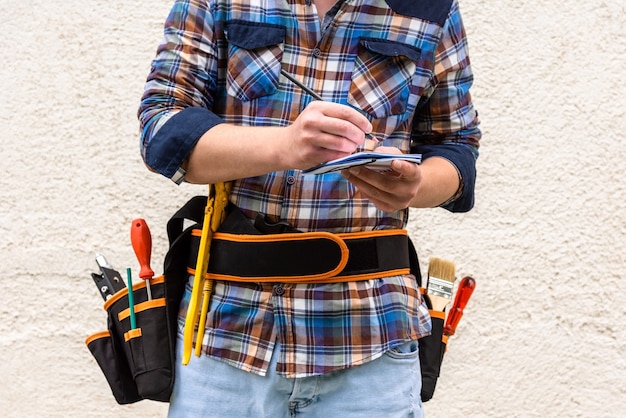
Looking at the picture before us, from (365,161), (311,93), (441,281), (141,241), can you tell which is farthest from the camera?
(441,281)

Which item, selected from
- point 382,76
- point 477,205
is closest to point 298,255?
point 382,76

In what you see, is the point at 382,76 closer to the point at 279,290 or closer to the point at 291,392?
the point at 279,290

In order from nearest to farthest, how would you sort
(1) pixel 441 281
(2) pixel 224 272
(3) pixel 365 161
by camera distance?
1. (3) pixel 365 161
2. (2) pixel 224 272
3. (1) pixel 441 281

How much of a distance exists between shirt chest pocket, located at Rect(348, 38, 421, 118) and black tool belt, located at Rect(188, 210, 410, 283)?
20cm

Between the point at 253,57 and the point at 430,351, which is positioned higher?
the point at 253,57

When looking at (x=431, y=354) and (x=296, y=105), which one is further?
(x=431, y=354)

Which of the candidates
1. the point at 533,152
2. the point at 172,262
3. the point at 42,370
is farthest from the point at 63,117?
the point at 533,152

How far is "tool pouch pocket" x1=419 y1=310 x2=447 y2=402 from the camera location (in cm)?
129

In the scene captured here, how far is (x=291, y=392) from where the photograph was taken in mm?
1078

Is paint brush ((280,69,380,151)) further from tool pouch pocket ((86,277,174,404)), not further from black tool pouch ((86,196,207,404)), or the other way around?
tool pouch pocket ((86,277,174,404))

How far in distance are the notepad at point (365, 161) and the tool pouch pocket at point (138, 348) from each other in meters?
0.42

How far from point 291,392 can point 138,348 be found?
270 millimetres

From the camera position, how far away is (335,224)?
1.10m

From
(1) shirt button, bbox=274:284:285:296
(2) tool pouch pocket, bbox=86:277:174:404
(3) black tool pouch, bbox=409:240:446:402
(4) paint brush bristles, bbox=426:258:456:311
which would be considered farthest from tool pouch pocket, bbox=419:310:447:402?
(2) tool pouch pocket, bbox=86:277:174:404
